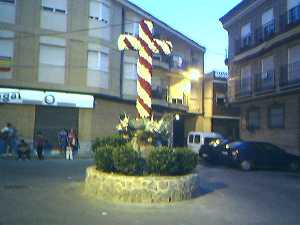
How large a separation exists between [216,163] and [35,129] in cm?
1118

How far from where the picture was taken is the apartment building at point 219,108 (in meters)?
42.4

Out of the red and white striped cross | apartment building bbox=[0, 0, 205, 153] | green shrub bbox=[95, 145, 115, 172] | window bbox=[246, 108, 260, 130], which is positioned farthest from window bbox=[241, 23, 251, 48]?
green shrub bbox=[95, 145, 115, 172]

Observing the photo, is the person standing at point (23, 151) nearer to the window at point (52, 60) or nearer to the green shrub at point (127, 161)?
the window at point (52, 60)

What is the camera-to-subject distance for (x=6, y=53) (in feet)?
81.9

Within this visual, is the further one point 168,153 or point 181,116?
point 181,116

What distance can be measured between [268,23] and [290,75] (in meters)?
4.46

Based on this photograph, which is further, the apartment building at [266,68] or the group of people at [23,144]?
the apartment building at [266,68]

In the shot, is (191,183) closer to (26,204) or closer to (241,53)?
(26,204)

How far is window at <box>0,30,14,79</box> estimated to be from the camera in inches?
972

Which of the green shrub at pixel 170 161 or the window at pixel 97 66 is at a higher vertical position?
the window at pixel 97 66

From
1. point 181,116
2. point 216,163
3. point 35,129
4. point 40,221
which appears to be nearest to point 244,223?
point 40,221

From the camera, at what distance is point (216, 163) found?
2217 centimetres

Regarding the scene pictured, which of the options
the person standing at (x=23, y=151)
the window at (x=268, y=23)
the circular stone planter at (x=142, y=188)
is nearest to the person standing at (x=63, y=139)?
the person standing at (x=23, y=151)

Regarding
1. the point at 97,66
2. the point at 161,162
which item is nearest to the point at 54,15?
the point at 97,66
